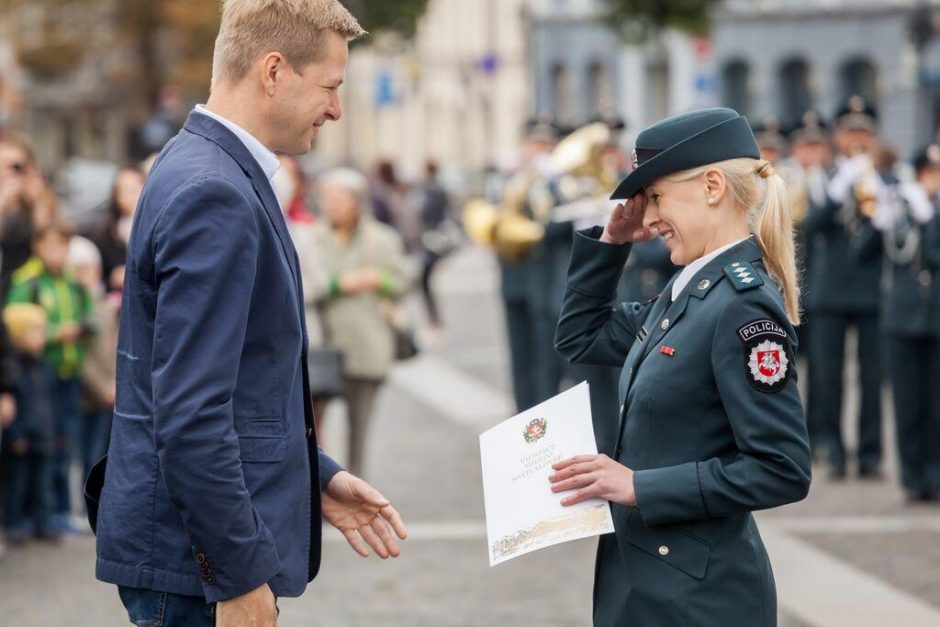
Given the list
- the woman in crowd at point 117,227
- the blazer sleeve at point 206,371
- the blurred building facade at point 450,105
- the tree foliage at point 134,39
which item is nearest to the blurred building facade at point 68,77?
the tree foliage at point 134,39

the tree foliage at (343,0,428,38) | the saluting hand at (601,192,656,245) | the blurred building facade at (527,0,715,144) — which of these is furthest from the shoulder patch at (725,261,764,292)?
the blurred building facade at (527,0,715,144)

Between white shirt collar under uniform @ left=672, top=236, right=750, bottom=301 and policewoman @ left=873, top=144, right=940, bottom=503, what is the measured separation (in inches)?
281

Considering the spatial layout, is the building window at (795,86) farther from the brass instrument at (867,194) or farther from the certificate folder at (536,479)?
the certificate folder at (536,479)

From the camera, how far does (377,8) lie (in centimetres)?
3644

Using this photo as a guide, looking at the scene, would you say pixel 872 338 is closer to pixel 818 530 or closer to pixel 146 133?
pixel 818 530

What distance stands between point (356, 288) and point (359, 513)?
20.8ft

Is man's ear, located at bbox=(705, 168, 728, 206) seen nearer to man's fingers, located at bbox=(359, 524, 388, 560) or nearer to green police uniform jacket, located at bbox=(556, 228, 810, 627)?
green police uniform jacket, located at bbox=(556, 228, 810, 627)

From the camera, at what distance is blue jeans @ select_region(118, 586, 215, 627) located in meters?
3.52

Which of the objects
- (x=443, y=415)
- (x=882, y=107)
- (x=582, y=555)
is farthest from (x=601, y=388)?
(x=882, y=107)

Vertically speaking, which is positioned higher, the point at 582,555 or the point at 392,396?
the point at 582,555

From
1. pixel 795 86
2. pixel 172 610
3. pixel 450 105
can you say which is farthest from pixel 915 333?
pixel 450 105

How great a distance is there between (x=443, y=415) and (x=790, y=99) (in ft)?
138

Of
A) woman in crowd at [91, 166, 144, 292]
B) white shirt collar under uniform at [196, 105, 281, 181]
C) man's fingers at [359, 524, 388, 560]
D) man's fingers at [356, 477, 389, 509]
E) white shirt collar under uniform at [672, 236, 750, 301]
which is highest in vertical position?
white shirt collar under uniform at [196, 105, 281, 181]

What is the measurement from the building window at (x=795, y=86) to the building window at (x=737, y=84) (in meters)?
1.32
